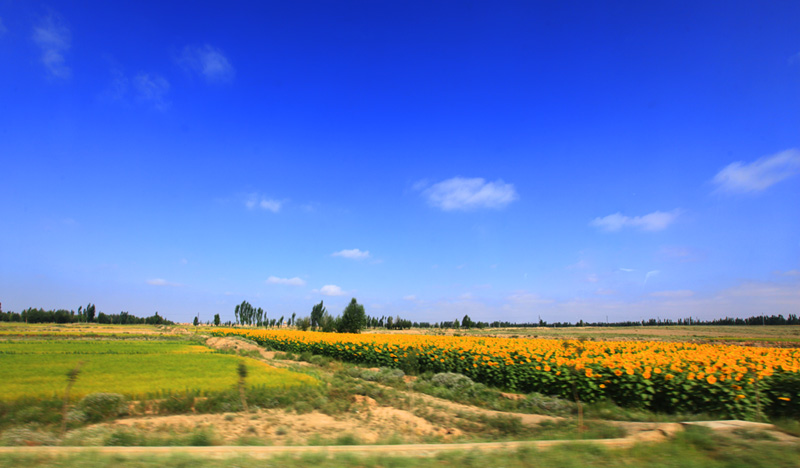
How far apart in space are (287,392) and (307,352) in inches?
821

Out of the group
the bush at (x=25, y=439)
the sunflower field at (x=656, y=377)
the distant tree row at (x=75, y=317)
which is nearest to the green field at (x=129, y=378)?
the bush at (x=25, y=439)

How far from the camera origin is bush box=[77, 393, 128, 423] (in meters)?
11.6

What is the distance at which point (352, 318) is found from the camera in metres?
82.5

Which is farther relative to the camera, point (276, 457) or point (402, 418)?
point (402, 418)

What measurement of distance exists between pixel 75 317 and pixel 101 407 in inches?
8151

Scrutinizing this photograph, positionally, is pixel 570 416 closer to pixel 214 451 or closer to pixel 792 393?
pixel 792 393

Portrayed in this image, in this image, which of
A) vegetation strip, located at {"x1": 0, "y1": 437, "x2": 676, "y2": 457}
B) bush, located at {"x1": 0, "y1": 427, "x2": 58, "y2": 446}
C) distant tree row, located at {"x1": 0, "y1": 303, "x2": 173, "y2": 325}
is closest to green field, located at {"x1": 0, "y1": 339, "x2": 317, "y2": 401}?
bush, located at {"x1": 0, "y1": 427, "x2": 58, "y2": 446}

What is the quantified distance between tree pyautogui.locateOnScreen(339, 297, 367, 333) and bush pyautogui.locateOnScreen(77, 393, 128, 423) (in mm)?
70313

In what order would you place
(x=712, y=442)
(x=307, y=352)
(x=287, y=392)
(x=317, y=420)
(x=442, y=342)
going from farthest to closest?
(x=307, y=352), (x=442, y=342), (x=287, y=392), (x=317, y=420), (x=712, y=442)

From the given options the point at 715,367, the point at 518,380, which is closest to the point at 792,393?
the point at 715,367

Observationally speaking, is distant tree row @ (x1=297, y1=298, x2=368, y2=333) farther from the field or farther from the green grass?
the green grass

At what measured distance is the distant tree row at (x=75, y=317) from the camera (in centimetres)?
15238

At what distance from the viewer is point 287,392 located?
1512cm

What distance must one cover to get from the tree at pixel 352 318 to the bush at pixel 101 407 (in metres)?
70.3
